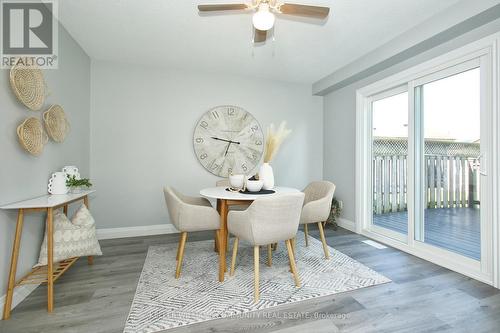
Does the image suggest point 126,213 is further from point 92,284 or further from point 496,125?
point 496,125

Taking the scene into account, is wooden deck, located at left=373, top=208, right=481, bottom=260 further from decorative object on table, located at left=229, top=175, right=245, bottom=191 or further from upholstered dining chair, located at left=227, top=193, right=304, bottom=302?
decorative object on table, located at left=229, top=175, right=245, bottom=191

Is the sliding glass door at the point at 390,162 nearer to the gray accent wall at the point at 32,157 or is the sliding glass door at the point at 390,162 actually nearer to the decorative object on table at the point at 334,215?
the decorative object on table at the point at 334,215

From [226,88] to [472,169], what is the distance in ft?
10.1

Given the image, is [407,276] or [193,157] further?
[193,157]

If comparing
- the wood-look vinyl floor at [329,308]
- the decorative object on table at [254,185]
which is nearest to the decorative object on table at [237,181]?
the decorative object on table at [254,185]

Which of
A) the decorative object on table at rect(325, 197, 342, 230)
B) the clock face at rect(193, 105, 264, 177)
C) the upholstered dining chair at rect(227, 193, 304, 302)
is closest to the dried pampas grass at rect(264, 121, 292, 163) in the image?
the upholstered dining chair at rect(227, 193, 304, 302)

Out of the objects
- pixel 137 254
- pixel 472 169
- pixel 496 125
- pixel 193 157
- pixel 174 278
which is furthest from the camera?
pixel 193 157

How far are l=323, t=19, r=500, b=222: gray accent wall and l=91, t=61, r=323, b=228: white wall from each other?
1206 mm

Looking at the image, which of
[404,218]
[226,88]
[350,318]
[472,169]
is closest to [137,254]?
[350,318]

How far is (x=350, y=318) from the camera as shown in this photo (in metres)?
1.53

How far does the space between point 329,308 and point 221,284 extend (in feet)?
2.79
